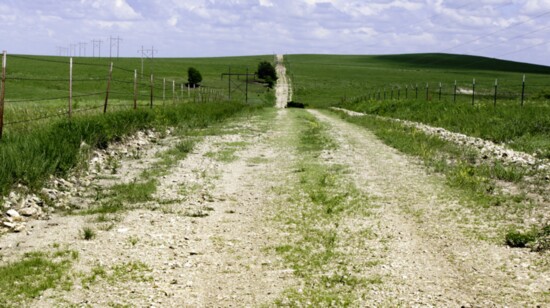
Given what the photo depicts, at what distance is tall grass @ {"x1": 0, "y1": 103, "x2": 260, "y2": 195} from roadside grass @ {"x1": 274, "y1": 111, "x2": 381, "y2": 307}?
4842 mm

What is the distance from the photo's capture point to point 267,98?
93.9 m

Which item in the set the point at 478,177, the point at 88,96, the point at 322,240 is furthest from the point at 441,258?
the point at 88,96

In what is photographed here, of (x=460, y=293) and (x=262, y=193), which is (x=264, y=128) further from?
(x=460, y=293)

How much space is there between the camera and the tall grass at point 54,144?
10.4 meters

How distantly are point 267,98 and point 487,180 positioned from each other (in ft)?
269

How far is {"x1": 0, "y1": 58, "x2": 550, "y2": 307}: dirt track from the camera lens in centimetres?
619

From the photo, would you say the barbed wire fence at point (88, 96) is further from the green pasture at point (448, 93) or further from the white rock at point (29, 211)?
the green pasture at point (448, 93)

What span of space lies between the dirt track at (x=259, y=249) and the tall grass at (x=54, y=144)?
3.98ft

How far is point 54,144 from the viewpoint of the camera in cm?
1268

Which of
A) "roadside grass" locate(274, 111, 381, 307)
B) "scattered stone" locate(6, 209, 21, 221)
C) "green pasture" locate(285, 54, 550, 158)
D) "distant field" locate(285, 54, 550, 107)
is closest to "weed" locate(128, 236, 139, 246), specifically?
"roadside grass" locate(274, 111, 381, 307)

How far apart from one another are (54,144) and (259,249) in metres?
6.92

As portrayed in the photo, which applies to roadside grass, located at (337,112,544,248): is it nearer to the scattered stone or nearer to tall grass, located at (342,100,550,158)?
tall grass, located at (342,100,550,158)

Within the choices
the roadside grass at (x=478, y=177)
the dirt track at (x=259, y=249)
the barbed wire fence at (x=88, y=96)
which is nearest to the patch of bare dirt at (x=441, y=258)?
the dirt track at (x=259, y=249)

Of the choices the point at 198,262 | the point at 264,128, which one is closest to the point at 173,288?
the point at 198,262
